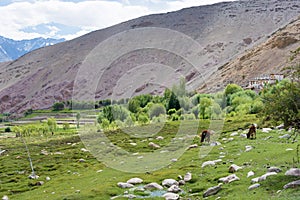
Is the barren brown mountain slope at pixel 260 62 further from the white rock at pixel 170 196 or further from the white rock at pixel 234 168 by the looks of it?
the white rock at pixel 170 196

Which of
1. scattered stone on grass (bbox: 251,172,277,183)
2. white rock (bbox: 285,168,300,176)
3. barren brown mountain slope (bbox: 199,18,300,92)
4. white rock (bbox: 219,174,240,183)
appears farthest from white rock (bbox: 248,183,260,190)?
barren brown mountain slope (bbox: 199,18,300,92)

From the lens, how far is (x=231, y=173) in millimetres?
26672

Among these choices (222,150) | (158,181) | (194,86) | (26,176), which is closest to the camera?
(158,181)

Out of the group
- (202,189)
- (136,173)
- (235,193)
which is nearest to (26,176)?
(136,173)

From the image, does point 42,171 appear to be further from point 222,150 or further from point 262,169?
point 262,169

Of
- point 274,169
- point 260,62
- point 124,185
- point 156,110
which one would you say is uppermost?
point 260,62

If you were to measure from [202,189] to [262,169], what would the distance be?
4.23 m

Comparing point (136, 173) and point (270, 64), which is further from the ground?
point (270, 64)

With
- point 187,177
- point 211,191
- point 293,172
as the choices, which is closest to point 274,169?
point 293,172

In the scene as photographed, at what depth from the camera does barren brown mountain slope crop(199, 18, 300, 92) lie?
6481 inches

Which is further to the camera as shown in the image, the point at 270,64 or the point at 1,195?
the point at 270,64

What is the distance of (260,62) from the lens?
172 metres

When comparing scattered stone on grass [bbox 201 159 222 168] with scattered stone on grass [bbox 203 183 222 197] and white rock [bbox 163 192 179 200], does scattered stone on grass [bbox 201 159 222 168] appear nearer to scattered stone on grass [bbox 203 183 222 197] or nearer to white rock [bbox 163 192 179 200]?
white rock [bbox 163 192 179 200]

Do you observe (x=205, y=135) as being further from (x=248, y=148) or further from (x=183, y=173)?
(x=183, y=173)
